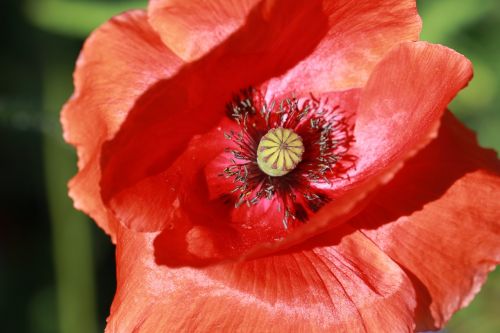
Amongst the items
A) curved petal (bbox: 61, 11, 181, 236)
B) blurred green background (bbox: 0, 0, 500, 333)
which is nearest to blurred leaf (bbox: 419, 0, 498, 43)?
blurred green background (bbox: 0, 0, 500, 333)

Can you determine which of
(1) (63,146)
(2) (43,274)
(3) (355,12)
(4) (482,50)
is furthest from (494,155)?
(2) (43,274)

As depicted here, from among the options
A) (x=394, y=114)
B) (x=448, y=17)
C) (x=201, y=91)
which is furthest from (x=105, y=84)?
(x=448, y=17)

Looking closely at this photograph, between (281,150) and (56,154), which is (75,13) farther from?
(281,150)

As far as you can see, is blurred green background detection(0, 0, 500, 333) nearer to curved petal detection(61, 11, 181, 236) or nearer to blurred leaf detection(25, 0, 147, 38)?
blurred leaf detection(25, 0, 147, 38)

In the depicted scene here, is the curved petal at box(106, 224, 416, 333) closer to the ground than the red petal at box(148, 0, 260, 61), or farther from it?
closer to the ground

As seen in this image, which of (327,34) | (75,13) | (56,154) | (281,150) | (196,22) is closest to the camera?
(196,22)

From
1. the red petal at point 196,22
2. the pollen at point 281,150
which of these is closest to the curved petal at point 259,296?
the pollen at point 281,150

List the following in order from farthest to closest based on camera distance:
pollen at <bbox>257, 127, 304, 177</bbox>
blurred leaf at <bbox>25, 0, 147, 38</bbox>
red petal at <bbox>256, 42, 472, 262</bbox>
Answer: blurred leaf at <bbox>25, 0, 147, 38</bbox>, pollen at <bbox>257, 127, 304, 177</bbox>, red petal at <bbox>256, 42, 472, 262</bbox>

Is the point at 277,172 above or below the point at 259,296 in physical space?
above
